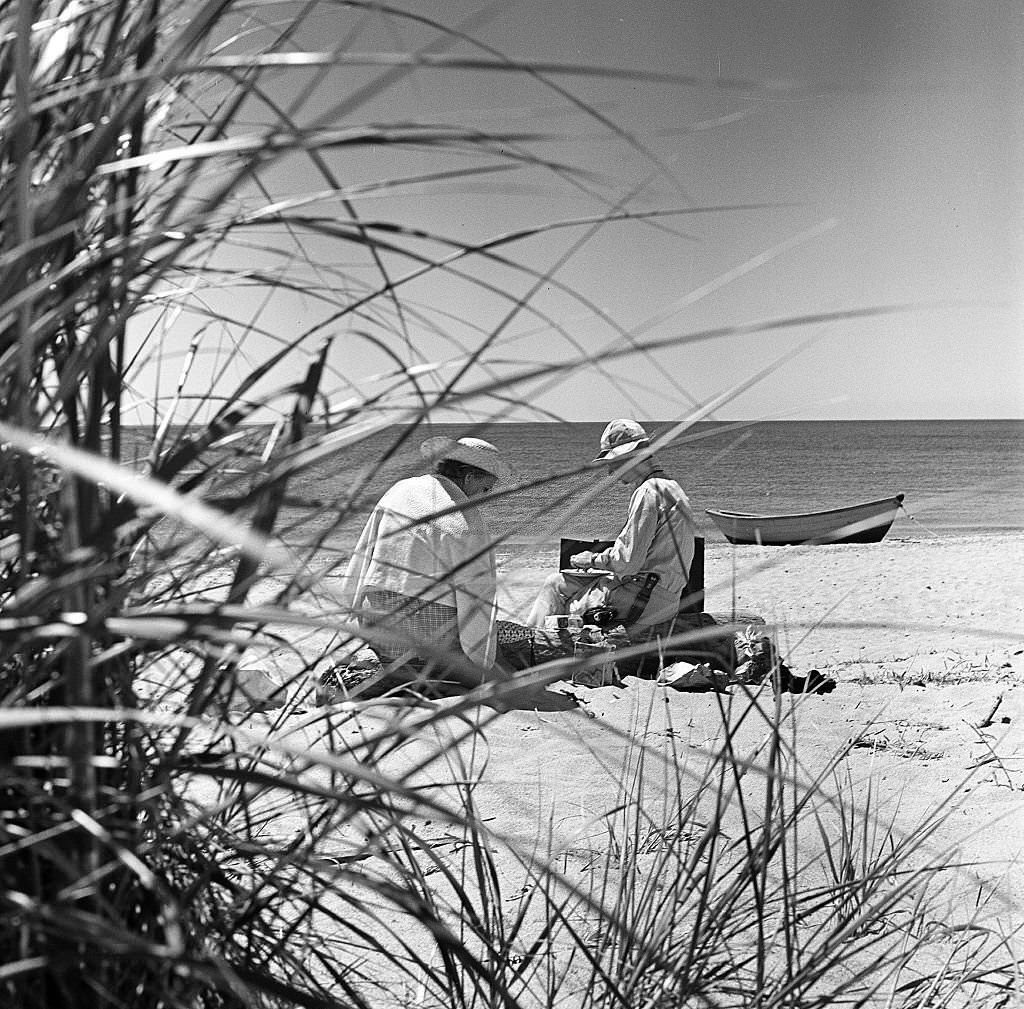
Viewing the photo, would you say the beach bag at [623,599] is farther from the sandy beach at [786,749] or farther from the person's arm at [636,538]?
the sandy beach at [786,749]

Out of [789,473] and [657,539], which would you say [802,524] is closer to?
[657,539]

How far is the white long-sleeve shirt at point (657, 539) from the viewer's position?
5477 millimetres

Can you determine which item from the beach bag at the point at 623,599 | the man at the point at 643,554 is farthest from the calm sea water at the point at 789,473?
the beach bag at the point at 623,599

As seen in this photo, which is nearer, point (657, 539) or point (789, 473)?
point (657, 539)

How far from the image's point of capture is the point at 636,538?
5652 millimetres

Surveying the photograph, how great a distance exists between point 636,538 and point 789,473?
3568cm

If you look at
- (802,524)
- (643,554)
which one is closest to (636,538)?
(643,554)

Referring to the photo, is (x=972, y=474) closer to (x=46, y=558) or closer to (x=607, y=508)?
(x=607, y=508)

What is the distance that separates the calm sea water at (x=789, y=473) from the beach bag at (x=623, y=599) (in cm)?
56

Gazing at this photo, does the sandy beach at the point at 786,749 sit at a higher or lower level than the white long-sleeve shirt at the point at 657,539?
lower

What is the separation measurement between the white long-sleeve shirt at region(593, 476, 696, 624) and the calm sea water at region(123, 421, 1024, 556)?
0.43 meters

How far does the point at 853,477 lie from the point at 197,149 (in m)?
40.7

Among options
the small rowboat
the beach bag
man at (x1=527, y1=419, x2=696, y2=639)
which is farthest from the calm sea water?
the small rowboat

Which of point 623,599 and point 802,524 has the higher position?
point 623,599
